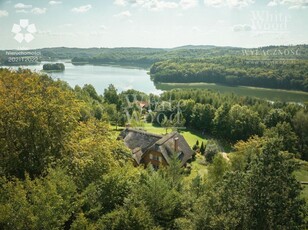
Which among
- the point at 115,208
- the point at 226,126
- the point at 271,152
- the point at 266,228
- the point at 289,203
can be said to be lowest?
the point at 226,126

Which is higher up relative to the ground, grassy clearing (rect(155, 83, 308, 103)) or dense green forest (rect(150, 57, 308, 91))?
dense green forest (rect(150, 57, 308, 91))

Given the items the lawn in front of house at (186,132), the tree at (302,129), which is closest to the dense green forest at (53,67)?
the lawn in front of house at (186,132)

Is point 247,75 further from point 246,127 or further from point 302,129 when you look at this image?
point 246,127

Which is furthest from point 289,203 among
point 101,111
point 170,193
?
point 101,111

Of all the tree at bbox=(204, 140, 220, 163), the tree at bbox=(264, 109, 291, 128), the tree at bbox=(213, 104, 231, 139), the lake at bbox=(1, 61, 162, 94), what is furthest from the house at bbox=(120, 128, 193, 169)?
the lake at bbox=(1, 61, 162, 94)

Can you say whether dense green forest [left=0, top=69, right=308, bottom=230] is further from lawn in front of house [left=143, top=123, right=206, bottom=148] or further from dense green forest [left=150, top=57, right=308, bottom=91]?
dense green forest [left=150, top=57, right=308, bottom=91]

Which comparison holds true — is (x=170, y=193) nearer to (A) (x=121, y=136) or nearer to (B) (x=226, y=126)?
(A) (x=121, y=136)

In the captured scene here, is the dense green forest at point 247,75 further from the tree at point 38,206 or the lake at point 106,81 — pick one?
the tree at point 38,206

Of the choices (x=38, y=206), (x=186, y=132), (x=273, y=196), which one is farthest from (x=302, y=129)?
(x=38, y=206)
